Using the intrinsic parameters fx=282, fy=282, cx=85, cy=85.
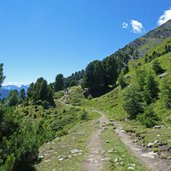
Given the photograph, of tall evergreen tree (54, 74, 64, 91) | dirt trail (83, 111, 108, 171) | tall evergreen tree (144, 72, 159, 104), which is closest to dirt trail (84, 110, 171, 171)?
dirt trail (83, 111, 108, 171)

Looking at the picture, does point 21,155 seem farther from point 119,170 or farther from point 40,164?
point 119,170

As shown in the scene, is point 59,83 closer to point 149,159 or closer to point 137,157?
point 137,157

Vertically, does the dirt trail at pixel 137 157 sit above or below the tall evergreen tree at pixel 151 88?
below

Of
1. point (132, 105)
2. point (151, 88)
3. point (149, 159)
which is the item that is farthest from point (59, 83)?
point (149, 159)

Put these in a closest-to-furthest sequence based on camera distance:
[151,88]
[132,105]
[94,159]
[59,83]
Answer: [94,159] < [132,105] < [151,88] < [59,83]

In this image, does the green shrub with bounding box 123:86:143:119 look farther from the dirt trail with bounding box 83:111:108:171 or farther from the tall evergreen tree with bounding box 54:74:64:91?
the tall evergreen tree with bounding box 54:74:64:91

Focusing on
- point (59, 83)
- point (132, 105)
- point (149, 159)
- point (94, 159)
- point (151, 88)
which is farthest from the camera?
point (59, 83)

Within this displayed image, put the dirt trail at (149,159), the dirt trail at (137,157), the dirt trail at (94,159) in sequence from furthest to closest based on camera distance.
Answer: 1. the dirt trail at (94,159)
2. the dirt trail at (137,157)
3. the dirt trail at (149,159)

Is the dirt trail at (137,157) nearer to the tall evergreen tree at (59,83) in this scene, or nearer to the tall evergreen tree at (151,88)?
the tall evergreen tree at (151,88)

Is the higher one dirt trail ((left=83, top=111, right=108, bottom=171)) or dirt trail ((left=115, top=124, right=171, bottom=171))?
dirt trail ((left=83, top=111, right=108, bottom=171))

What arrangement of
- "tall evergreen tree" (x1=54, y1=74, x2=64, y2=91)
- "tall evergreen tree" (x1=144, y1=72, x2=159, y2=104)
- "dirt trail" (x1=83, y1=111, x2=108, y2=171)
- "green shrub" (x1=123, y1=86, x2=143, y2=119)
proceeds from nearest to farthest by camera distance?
1. "dirt trail" (x1=83, y1=111, x2=108, y2=171)
2. "green shrub" (x1=123, y1=86, x2=143, y2=119)
3. "tall evergreen tree" (x1=144, y1=72, x2=159, y2=104)
4. "tall evergreen tree" (x1=54, y1=74, x2=64, y2=91)

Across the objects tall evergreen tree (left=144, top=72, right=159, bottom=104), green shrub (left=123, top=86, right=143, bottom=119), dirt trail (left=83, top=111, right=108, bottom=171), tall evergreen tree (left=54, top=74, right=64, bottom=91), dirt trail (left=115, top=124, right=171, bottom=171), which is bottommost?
dirt trail (left=115, top=124, right=171, bottom=171)

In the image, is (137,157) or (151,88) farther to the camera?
(151,88)

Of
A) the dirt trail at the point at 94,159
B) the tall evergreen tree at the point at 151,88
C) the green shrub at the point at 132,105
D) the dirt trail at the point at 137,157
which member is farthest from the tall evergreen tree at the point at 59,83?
the dirt trail at the point at 137,157
